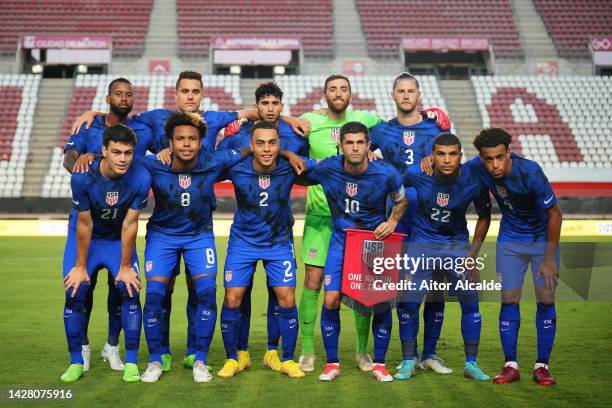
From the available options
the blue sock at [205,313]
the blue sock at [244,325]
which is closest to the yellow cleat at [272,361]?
the blue sock at [244,325]

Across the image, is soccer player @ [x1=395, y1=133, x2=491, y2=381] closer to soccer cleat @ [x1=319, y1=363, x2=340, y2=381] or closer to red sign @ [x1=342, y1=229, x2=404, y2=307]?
red sign @ [x1=342, y1=229, x2=404, y2=307]

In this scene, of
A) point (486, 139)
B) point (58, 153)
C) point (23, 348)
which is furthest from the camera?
point (58, 153)

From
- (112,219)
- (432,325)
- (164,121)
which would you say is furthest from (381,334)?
(164,121)

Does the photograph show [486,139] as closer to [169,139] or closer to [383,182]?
[383,182]

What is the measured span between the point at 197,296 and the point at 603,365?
11.7 ft

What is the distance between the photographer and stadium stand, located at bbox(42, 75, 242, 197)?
28.1 meters

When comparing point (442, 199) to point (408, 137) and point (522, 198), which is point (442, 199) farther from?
point (408, 137)

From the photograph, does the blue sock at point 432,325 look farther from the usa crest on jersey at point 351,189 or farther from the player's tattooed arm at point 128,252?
the player's tattooed arm at point 128,252

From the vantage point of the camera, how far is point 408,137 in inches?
278

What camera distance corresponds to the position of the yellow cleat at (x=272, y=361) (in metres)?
6.59

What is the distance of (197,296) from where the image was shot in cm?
659

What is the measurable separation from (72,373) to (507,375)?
11.4ft

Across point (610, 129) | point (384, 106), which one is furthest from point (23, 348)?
point (610, 129)

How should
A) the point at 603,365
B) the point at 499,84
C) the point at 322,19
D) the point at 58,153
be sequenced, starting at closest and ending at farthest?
the point at 603,365 < the point at 58,153 < the point at 499,84 < the point at 322,19
